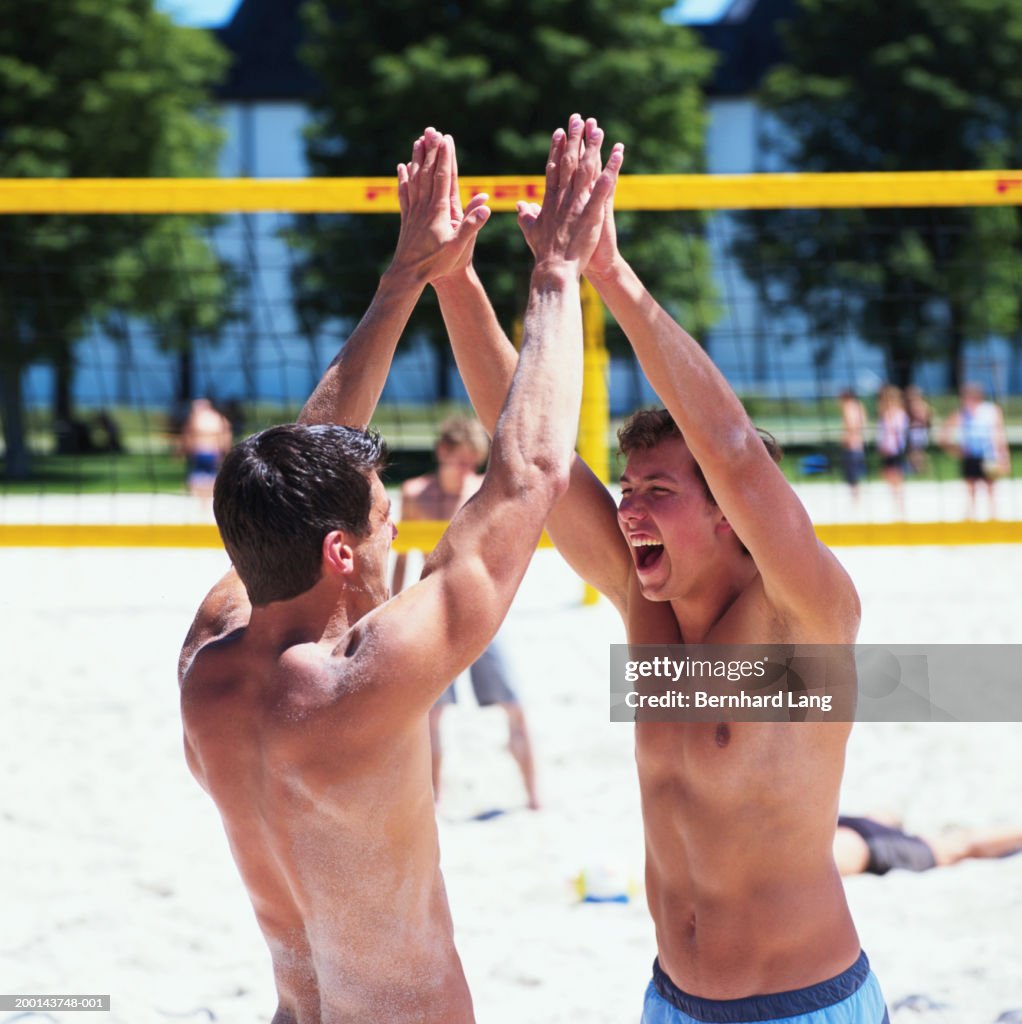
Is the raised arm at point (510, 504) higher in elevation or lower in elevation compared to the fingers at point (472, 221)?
lower

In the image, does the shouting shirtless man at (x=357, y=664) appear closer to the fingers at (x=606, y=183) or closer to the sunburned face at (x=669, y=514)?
the fingers at (x=606, y=183)

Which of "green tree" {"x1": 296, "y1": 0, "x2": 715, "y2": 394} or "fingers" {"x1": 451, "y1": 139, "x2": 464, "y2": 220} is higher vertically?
"green tree" {"x1": 296, "y1": 0, "x2": 715, "y2": 394}

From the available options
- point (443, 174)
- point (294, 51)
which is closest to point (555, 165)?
point (443, 174)

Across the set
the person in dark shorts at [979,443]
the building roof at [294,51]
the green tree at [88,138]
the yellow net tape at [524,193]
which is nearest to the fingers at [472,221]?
the yellow net tape at [524,193]

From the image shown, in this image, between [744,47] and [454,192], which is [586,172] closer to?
[454,192]

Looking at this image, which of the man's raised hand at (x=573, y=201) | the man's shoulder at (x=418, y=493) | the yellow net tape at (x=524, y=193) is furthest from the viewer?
the man's shoulder at (x=418, y=493)

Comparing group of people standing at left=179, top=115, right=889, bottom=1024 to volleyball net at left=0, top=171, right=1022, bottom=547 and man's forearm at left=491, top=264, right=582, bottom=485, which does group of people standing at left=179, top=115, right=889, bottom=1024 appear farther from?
volleyball net at left=0, top=171, right=1022, bottom=547

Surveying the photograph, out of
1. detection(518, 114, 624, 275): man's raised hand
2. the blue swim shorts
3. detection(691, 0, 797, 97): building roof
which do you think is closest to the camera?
detection(518, 114, 624, 275): man's raised hand

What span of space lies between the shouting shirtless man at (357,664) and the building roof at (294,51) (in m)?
30.4

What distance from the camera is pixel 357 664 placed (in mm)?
1663

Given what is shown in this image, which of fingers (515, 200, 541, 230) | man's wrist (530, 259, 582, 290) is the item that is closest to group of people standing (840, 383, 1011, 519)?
fingers (515, 200, 541, 230)

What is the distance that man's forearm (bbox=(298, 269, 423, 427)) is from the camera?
2.18 m

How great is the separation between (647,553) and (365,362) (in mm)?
611

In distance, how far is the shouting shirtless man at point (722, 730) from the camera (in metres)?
1.93
